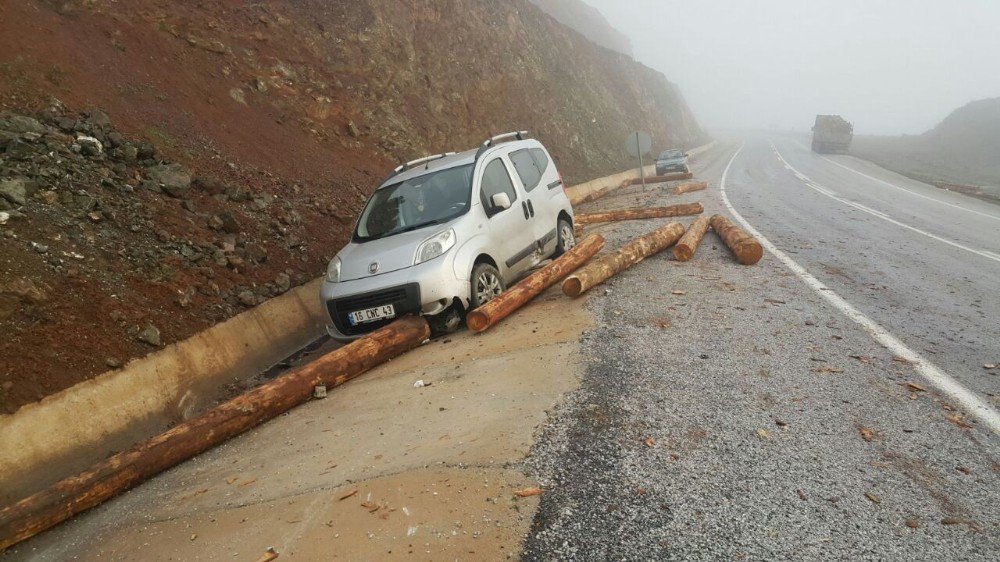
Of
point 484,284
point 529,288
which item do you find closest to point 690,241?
point 529,288

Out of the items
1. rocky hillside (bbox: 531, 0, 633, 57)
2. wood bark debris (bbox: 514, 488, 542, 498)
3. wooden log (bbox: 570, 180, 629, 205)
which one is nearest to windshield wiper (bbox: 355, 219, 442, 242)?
wood bark debris (bbox: 514, 488, 542, 498)

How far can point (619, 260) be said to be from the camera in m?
8.05

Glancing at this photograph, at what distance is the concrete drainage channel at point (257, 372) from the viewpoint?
3.77m

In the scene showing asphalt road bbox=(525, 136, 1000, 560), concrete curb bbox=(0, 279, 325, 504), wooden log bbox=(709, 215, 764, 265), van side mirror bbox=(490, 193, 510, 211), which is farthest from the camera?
wooden log bbox=(709, 215, 764, 265)

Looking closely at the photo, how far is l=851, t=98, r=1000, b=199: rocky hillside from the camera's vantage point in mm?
23547

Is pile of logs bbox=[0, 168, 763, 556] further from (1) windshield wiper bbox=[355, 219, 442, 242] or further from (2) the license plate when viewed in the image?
(1) windshield wiper bbox=[355, 219, 442, 242]

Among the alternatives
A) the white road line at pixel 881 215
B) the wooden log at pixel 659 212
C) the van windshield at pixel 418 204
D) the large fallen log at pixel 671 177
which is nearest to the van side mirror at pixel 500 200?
the van windshield at pixel 418 204

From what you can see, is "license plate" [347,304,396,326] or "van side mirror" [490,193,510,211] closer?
"license plate" [347,304,396,326]

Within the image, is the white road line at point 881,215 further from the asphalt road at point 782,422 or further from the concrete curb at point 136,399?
the concrete curb at point 136,399

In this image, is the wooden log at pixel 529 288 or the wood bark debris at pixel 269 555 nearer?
the wood bark debris at pixel 269 555

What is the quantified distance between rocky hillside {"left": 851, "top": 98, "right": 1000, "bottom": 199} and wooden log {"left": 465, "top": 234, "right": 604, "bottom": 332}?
17379 millimetres

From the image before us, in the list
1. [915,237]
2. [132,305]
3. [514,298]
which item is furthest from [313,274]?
[915,237]

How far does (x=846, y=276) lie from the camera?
7523mm

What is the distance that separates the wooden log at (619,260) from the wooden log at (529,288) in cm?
24
